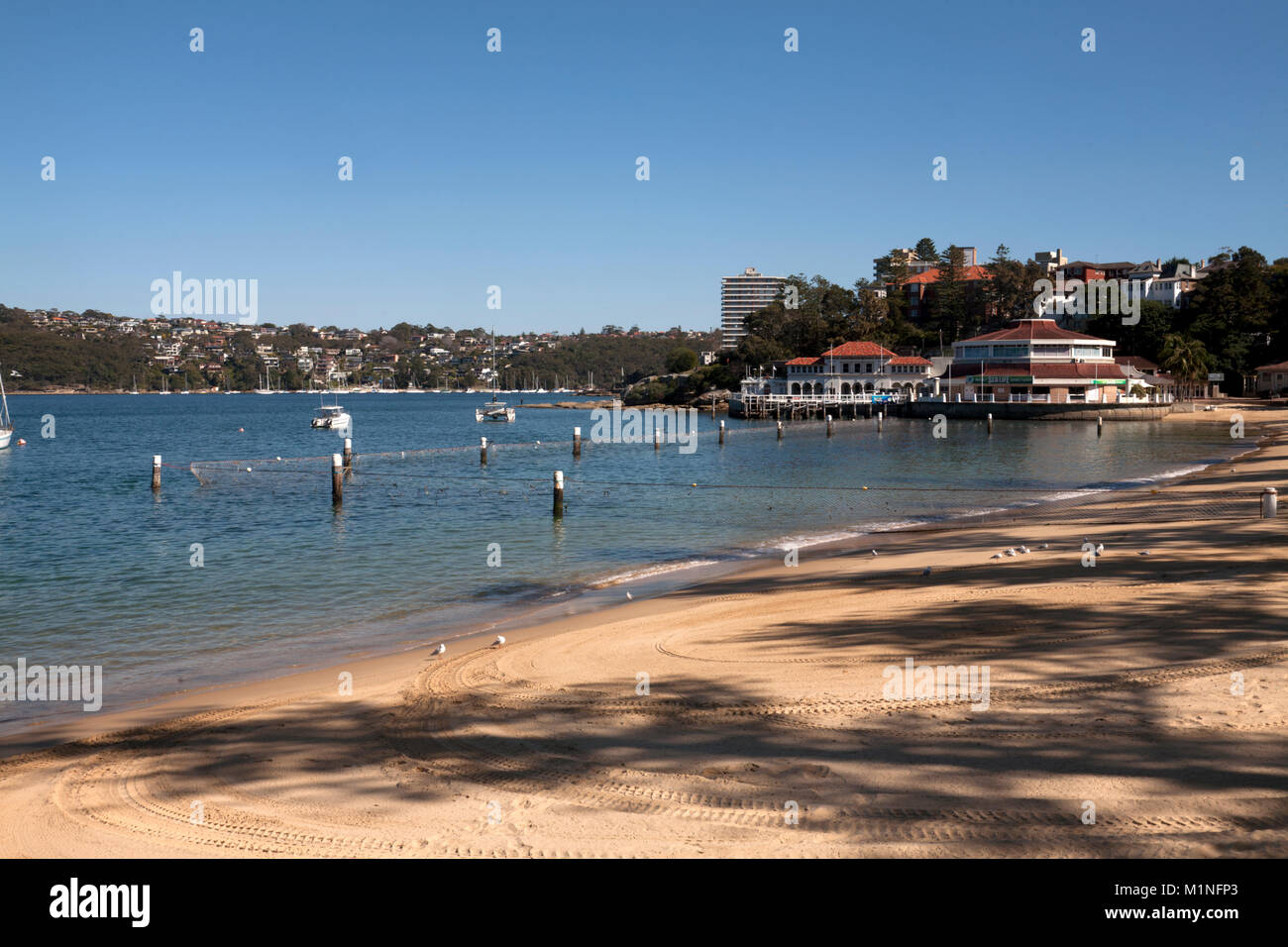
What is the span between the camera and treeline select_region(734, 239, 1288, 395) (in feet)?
347

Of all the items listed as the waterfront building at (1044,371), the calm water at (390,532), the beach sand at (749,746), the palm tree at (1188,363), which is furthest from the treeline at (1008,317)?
the beach sand at (749,746)

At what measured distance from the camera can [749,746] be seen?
25.8 ft

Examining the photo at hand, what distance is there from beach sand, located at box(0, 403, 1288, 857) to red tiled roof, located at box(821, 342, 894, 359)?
100919 millimetres

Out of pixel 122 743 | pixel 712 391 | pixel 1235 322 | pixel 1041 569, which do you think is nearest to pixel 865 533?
pixel 1041 569

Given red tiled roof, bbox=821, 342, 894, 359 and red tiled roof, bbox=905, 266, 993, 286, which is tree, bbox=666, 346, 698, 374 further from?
red tiled roof, bbox=821, 342, 894, 359

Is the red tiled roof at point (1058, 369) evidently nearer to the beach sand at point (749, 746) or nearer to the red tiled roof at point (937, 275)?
the red tiled roof at point (937, 275)

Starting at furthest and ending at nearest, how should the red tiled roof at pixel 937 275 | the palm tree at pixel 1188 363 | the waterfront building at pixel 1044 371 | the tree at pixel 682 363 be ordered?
the tree at pixel 682 363
the red tiled roof at pixel 937 275
the palm tree at pixel 1188 363
the waterfront building at pixel 1044 371

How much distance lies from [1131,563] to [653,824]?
38.7ft

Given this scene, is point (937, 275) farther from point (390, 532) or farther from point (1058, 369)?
point (390, 532)

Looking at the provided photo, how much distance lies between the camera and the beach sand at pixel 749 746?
6.11m

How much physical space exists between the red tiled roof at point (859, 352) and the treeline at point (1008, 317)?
18.2 m

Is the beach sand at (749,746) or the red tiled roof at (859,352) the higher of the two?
the red tiled roof at (859,352)

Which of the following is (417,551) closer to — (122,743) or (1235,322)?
(122,743)

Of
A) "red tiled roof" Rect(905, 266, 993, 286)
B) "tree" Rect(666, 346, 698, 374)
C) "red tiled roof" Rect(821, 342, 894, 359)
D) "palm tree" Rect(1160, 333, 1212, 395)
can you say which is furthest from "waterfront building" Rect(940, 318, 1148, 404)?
"tree" Rect(666, 346, 698, 374)
